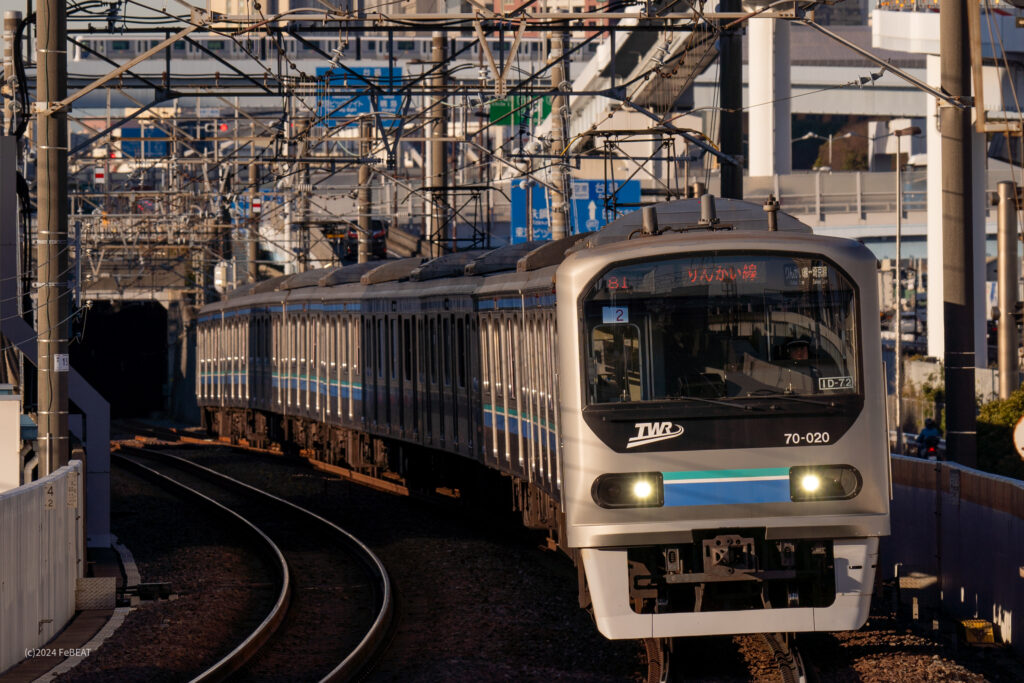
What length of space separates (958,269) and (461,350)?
587cm

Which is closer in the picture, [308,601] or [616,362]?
[616,362]

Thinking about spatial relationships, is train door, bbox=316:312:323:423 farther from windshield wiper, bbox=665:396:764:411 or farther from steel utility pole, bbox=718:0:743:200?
windshield wiper, bbox=665:396:764:411

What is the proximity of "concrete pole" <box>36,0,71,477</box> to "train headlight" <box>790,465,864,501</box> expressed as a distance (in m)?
7.92

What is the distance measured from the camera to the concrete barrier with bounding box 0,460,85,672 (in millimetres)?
11297

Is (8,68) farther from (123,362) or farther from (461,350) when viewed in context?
(123,362)

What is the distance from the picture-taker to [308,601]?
580 inches

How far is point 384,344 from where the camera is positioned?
881 inches

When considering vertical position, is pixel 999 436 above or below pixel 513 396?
below

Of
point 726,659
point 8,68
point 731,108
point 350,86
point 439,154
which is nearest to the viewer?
point 726,659

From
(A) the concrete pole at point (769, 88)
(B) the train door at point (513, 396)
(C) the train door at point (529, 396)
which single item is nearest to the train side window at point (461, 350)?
(B) the train door at point (513, 396)

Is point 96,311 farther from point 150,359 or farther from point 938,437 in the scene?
point 938,437

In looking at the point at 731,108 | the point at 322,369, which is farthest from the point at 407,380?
the point at 731,108

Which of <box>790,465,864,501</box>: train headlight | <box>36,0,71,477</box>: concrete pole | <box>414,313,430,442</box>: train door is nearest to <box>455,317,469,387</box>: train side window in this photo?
<box>414,313,430,442</box>: train door

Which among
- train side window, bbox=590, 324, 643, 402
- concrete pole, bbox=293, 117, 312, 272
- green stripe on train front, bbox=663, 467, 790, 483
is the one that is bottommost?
green stripe on train front, bbox=663, 467, 790, 483
